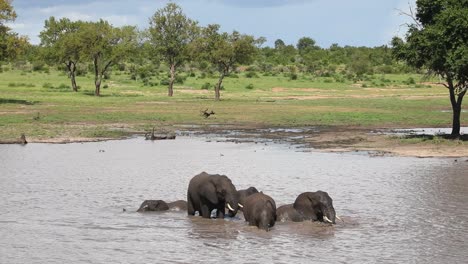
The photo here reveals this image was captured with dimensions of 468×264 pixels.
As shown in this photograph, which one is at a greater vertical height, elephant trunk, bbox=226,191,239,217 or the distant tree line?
the distant tree line

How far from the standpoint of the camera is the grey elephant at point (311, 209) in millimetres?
14992

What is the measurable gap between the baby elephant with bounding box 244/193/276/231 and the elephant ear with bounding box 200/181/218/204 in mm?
752

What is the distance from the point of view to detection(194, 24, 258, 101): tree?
66.7 metres

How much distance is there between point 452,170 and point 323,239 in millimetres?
11188

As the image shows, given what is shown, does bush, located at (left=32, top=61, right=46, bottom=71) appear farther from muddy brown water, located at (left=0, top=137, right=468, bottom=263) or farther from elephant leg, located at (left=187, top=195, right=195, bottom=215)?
elephant leg, located at (left=187, top=195, right=195, bottom=215)

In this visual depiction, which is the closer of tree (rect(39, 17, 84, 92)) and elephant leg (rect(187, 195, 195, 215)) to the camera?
elephant leg (rect(187, 195, 195, 215))

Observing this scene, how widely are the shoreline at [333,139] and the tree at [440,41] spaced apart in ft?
9.58

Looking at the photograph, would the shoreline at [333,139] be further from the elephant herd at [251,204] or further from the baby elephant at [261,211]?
the baby elephant at [261,211]

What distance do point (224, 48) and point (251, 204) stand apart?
5261 cm

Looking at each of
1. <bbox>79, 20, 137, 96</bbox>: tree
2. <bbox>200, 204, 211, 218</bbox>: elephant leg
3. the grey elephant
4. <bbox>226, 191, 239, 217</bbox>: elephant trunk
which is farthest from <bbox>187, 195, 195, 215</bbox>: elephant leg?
<bbox>79, 20, 137, 96</bbox>: tree

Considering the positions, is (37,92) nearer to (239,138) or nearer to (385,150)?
(239,138)

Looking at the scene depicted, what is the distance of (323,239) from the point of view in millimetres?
13891

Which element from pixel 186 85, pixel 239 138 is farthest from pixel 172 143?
pixel 186 85

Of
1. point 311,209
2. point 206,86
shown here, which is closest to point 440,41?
A: point 311,209
